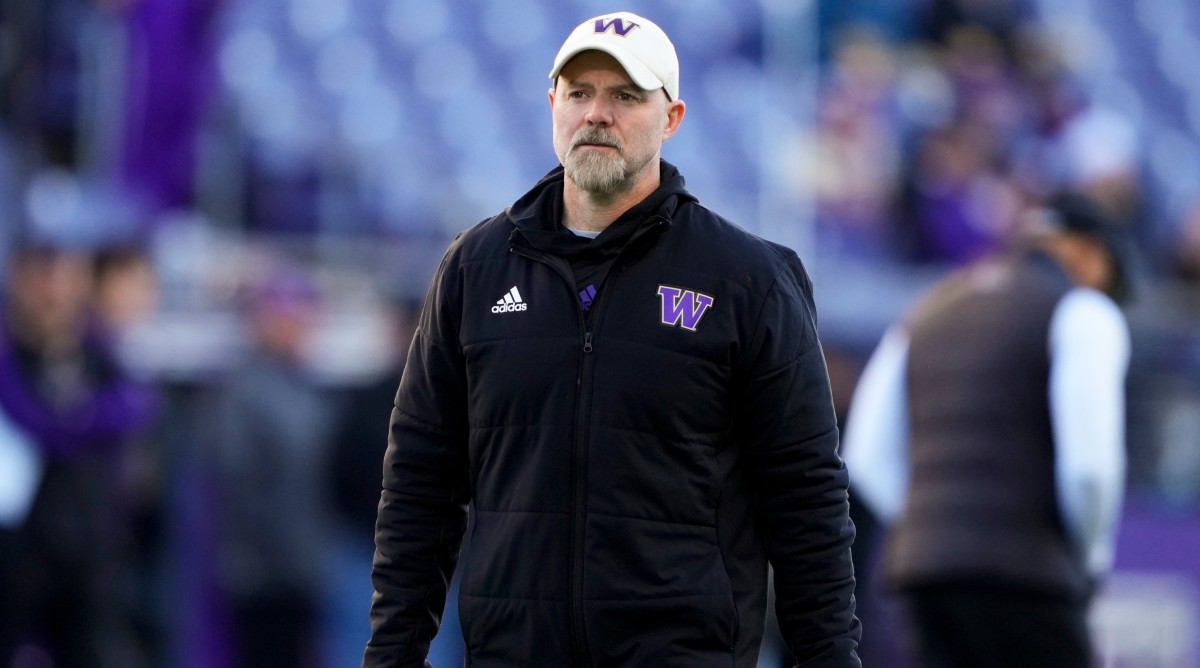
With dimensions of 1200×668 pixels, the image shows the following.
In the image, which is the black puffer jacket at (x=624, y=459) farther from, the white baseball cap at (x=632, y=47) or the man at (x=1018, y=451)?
the man at (x=1018, y=451)

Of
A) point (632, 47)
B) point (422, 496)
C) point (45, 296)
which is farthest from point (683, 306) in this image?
point (45, 296)

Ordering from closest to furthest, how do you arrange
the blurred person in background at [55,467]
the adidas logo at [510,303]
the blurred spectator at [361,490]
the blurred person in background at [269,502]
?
the adidas logo at [510,303]
the blurred person in background at [55,467]
the blurred person in background at [269,502]
the blurred spectator at [361,490]

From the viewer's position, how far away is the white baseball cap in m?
3.20

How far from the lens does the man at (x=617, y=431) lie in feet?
10.3

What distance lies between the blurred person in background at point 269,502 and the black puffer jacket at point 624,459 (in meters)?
4.57

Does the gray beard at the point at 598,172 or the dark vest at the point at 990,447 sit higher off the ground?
the gray beard at the point at 598,172

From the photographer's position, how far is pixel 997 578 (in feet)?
17.5

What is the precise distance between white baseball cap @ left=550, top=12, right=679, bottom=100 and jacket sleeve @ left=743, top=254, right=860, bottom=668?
1.41ft

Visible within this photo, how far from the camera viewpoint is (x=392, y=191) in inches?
404

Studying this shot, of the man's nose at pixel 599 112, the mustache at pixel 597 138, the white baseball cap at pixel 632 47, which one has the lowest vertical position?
the mustache at pixel 597 138

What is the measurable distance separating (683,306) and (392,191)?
723 cm

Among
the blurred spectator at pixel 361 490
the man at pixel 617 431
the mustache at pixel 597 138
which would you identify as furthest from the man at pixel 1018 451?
the blurred spectator at pixel 361 490

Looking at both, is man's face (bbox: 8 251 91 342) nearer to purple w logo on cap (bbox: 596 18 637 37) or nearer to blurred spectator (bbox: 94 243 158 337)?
blurred spectator (bbox: 94 243 158 337)

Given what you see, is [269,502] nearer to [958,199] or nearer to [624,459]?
[624,459]
